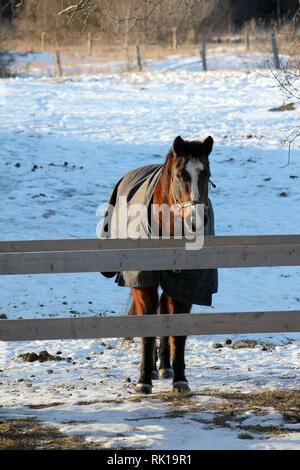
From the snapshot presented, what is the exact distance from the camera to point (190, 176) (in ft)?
14.8

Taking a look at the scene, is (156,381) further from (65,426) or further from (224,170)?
(224,170)

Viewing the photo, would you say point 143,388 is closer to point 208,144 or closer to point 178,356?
point 178,356

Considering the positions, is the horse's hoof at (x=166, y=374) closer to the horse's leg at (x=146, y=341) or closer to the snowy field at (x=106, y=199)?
the snowy field at (x=106, y=199)

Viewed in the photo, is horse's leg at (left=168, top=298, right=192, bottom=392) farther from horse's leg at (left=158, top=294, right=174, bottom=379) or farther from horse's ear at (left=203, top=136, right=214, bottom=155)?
horse's ear at (left=203, top=136, right=214, bottom=155)

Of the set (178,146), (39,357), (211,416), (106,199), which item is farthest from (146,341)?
(106,199)

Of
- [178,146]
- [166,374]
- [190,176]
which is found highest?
[178,146]

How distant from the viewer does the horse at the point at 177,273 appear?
4.52 meters

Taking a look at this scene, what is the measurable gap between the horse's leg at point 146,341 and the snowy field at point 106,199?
0.44ft

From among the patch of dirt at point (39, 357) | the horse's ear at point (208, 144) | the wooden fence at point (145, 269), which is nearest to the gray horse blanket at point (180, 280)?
the horse's ear at point (208, 144)

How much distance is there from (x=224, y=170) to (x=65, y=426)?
31.5 feet

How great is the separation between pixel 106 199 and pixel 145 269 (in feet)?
24.7

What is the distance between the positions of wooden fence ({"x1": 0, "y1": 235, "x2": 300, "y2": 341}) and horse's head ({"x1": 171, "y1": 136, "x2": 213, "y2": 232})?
42cm

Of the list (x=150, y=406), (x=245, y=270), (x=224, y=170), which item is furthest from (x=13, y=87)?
(x=150, y=406)

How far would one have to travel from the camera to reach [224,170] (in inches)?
510
